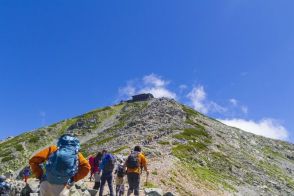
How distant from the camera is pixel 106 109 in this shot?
157 metres

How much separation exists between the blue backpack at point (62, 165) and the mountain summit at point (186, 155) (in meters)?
25.6

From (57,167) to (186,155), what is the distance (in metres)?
51.9

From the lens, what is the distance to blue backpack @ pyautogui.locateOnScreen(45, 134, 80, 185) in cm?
991

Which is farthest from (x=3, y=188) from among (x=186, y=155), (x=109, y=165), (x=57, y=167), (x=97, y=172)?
(x=186, y=155)

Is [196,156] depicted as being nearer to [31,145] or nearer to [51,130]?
[31,145]

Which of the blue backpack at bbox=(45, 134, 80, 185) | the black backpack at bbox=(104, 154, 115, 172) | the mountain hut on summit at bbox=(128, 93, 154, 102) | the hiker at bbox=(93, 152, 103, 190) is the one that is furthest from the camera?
the mountain hut on summit at bbox=(128, 93, 154, 102)

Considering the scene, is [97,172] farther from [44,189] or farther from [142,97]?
[142,97]

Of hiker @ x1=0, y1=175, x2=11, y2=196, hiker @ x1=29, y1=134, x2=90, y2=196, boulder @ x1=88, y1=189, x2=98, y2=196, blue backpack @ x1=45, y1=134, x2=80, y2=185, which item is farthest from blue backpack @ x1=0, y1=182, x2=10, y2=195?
blue backpack @ x1=45, y1=134, x2=80, y2=185

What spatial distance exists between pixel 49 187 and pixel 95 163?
1840 cm

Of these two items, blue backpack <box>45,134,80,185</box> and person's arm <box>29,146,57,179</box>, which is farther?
person's arm <box>29,146,57,179</box>

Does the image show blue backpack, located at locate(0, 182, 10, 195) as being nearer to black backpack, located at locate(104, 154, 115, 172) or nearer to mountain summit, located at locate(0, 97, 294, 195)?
black backpack, located at locate(104, 154, 115, 172)

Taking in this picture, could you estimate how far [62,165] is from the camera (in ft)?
32.6

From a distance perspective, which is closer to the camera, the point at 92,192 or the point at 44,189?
the point at 44,189

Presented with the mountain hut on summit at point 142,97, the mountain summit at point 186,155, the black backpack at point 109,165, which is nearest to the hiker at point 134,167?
the black backpack at point 109,165
